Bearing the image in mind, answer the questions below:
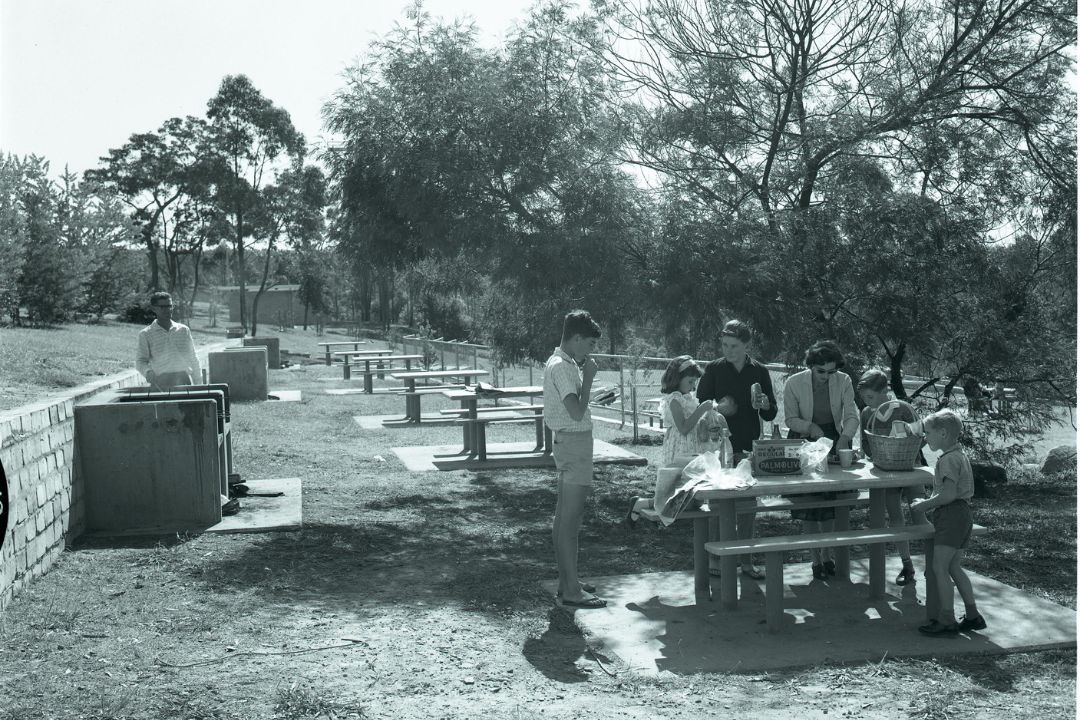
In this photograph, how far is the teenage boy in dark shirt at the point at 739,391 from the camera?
600 cm

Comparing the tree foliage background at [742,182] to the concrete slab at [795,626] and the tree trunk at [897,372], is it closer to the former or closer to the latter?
the tree trunk at [897,372]

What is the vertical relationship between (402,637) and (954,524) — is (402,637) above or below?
below

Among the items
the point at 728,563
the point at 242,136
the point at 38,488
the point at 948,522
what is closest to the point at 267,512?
the point at 38,488

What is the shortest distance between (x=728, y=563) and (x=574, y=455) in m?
0.96

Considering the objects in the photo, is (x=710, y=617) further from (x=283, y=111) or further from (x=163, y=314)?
(x=283, y=111)

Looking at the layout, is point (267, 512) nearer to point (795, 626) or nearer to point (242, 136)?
point (795, 626)

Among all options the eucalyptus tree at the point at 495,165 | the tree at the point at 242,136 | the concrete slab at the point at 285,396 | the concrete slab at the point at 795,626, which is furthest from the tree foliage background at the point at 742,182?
the tree at the point at 242,136

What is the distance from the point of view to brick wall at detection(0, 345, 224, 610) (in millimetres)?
5402

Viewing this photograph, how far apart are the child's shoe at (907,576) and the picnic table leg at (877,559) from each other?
1.14 ft

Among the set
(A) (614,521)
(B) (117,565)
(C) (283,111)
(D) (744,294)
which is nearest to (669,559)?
(A) (614,521)

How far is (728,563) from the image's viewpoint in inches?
217

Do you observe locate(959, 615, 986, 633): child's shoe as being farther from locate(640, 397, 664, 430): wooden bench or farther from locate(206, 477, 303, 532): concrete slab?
locate(640, 397, 664, 430): wooden bench

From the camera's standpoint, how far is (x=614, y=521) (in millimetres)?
8195

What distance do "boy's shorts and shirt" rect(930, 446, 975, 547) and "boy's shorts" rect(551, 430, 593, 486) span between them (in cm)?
165
